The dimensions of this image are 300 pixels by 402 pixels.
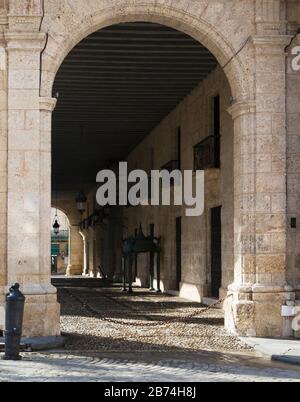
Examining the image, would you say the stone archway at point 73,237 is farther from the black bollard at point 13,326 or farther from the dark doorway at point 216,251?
the black bollard at point 13,326

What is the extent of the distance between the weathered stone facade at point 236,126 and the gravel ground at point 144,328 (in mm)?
608

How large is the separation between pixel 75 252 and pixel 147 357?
131ft

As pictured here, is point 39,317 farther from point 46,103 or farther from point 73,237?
point 73,237

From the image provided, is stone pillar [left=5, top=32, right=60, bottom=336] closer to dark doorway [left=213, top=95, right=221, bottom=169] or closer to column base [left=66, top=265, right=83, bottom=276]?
dark doorway [left=213, top=95, right=221, bottom=169]

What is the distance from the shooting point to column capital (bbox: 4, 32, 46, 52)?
10.7 meters

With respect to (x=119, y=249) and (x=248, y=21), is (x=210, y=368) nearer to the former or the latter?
(x=248, y=21)

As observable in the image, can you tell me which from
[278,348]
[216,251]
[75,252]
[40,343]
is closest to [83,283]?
[216,251]

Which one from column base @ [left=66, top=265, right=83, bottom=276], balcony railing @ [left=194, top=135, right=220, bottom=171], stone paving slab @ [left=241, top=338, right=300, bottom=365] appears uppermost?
balcony railing @ [left=194, top=135, right=220, bottom=171]

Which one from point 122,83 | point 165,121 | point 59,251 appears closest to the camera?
point 122,83

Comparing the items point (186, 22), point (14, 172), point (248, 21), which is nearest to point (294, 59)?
point (248, 21)

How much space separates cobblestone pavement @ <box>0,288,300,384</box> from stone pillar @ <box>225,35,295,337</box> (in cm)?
106

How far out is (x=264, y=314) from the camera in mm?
11227

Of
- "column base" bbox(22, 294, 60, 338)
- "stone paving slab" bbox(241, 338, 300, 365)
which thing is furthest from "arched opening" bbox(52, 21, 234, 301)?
"column base" bbox(22, 294, 60, 338)

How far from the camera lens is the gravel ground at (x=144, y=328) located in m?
10.4
